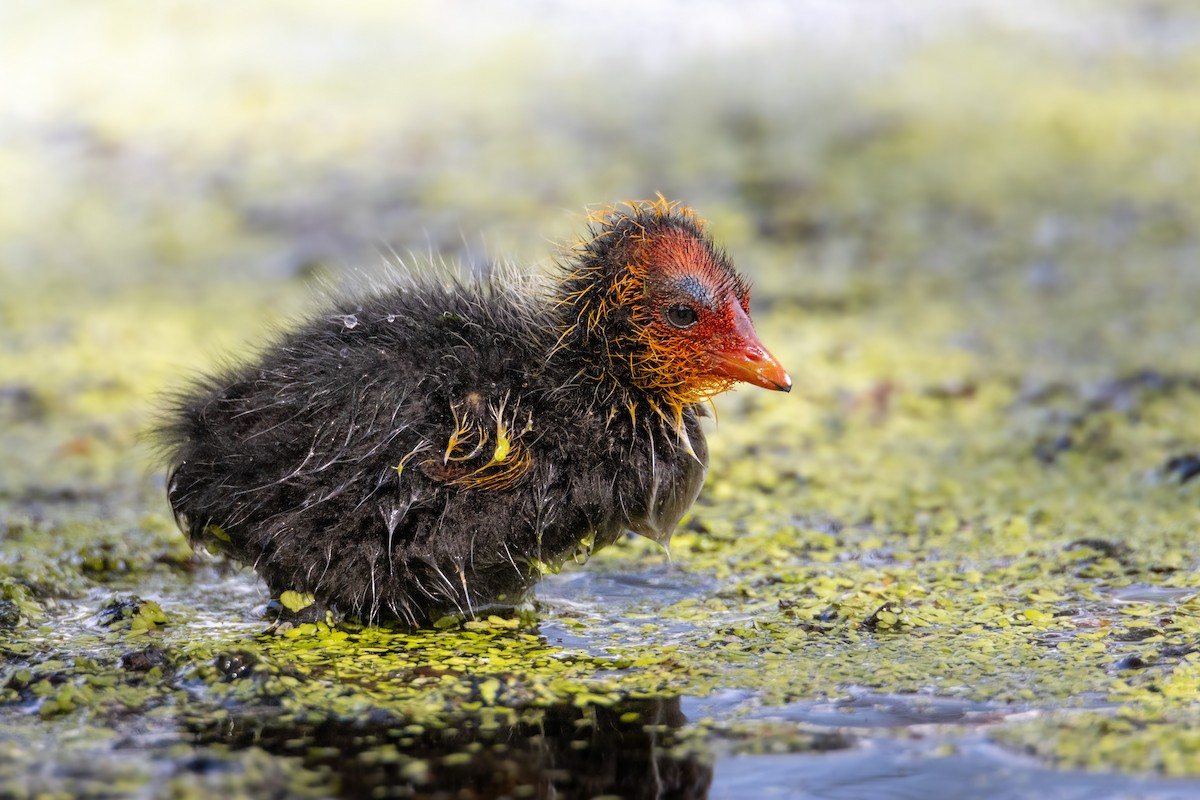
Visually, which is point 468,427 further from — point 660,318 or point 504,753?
point 504,753

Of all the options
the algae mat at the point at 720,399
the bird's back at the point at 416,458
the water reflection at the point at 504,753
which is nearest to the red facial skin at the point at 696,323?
the bird's back at the point at 416,458

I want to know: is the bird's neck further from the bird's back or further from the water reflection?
the water reflection

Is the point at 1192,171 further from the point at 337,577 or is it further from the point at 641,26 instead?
the point at 337,577

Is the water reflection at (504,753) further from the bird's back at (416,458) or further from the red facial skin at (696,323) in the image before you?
the red facial skin at (696,323)

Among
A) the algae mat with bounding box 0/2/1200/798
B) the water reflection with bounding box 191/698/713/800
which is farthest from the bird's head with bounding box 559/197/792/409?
the water reflection with bounding box 191/698/713/800

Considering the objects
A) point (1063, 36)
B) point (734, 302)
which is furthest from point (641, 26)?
point (734, 302)

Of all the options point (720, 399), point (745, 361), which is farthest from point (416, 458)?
point (720, 399)
